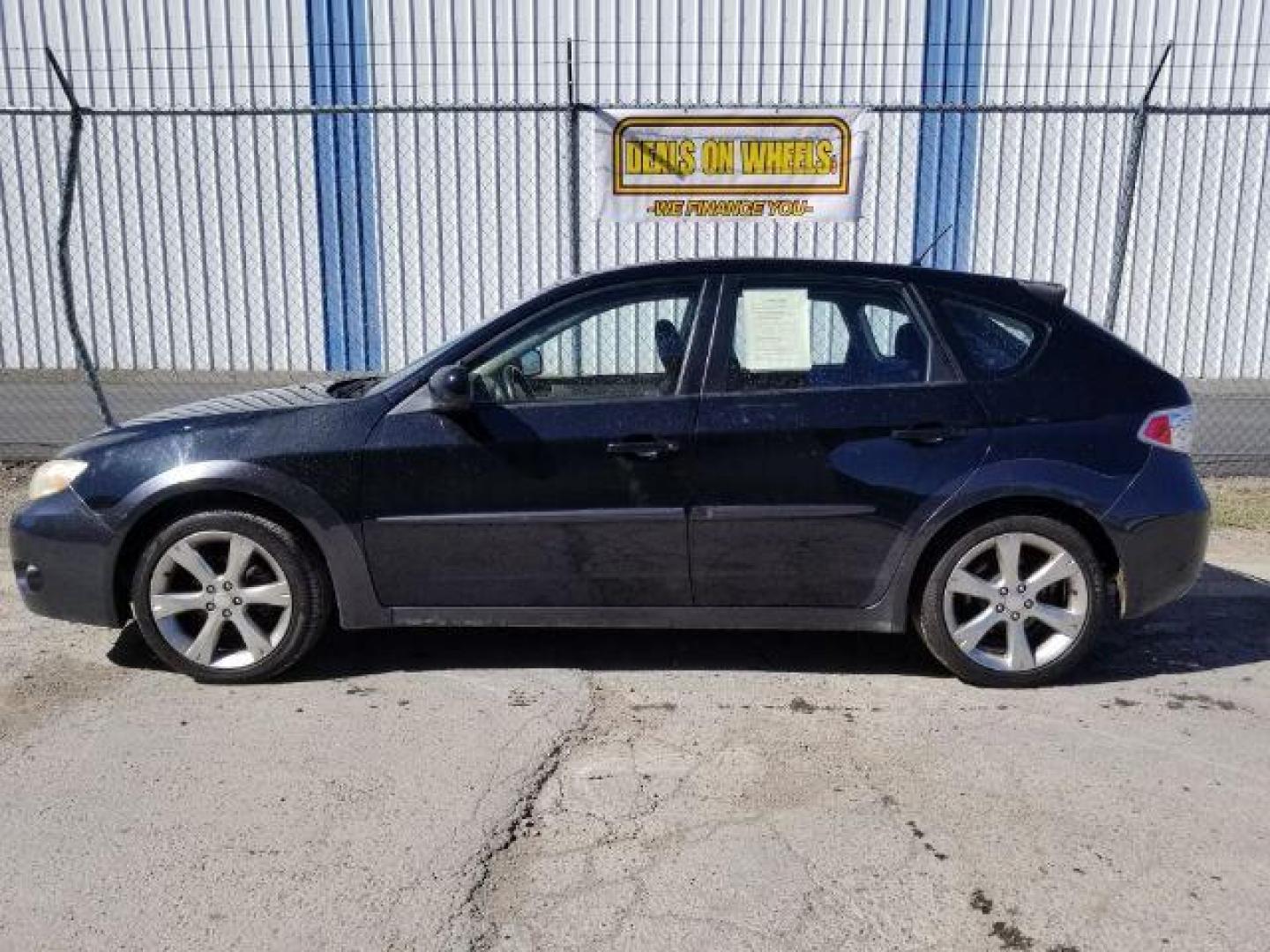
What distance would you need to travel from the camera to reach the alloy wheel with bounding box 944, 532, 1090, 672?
13.3ft

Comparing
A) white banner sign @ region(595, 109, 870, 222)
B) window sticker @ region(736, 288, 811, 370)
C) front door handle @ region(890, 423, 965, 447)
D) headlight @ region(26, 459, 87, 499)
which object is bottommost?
headlight @ region(26, 459, 87, 499)

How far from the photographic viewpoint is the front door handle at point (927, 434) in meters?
4.00

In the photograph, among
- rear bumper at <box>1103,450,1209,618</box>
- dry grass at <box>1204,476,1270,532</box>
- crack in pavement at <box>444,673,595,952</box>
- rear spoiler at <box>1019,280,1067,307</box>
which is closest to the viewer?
crack in pavement at <box>444,673,595,952</box>

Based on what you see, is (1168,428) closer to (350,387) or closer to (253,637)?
(350,387)

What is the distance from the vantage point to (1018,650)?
163 inches

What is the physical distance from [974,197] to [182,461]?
8.60m

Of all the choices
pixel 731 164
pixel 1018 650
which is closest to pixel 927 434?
pixel 1018 650

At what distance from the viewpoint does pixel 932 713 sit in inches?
156

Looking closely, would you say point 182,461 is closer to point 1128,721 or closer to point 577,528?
point 577,528

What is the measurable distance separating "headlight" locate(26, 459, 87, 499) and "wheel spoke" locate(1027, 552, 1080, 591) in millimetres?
3571

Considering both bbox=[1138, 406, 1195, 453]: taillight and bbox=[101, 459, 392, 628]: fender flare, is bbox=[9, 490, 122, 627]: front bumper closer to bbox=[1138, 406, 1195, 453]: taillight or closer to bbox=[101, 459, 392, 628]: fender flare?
bbox=[101, 459, 392, 628]: fender flare

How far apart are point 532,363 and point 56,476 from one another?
1.85 metres

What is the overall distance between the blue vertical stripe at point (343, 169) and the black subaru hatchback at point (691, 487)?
270 inches

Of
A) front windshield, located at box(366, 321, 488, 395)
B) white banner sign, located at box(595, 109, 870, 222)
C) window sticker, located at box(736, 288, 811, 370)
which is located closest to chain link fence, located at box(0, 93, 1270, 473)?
white banner sign, located at box(595, 109, 870, 222)
